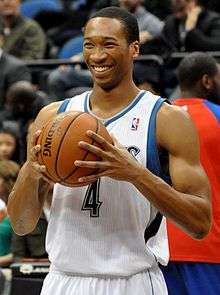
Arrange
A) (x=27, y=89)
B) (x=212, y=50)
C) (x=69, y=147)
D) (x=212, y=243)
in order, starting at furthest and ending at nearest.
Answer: (x=212, y=50) → (x=27, y=89) → (x=212, y=243) → (x=69, y=147)

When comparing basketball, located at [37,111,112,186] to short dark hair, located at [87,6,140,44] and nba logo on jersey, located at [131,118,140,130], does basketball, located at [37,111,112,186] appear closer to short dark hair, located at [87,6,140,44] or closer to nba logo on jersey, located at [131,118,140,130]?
nba logo on jersey, located at [131,118,140,130]

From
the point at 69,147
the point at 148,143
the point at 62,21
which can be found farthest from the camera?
the point at 62,21

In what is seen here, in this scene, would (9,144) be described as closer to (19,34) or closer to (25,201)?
(19,34)

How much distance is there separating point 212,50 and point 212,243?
4.35 metres

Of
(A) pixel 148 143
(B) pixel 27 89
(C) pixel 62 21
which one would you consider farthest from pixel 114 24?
(C) pixel 62 21

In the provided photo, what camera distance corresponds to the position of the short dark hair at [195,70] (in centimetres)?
545

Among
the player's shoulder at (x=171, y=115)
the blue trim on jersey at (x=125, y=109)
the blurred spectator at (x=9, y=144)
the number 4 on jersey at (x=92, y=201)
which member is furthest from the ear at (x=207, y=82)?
the blurred spectator at (x=9, y=144)

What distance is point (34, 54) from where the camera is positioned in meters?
10.3

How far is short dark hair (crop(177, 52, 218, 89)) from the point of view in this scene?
17.9 feet

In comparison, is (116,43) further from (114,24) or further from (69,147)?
(69,147)

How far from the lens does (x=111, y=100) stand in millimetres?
3920

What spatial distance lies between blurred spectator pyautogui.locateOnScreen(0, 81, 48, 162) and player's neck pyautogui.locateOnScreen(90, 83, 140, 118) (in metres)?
4.40

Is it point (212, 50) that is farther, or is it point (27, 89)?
point (212, 50)

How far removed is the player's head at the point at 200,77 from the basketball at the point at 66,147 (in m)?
2.00
